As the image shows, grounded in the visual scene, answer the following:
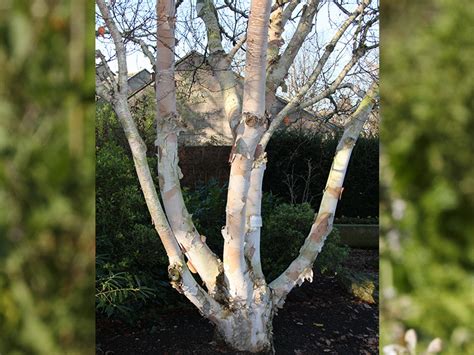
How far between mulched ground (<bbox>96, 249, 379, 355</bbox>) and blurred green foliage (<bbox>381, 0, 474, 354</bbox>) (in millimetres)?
1637

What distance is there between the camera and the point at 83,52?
1.32 meters

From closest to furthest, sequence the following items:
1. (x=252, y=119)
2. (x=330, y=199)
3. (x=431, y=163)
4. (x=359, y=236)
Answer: (x=431, y=163)
(x=252, y=119)
(x=330, y=199)
(x=359, y=236)

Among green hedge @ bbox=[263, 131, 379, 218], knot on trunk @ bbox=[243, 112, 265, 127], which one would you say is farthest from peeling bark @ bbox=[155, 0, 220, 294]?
green hedge @ bbox=[263, 131, 379, 218]

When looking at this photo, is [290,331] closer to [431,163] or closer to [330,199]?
[330,199]

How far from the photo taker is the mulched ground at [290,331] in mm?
2984

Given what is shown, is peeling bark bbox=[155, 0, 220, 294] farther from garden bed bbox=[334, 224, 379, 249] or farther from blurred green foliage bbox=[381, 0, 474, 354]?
garden bed bbox=[334, 224, 379, 249]

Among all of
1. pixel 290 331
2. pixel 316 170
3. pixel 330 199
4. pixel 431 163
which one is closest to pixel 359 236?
pixel 316 170

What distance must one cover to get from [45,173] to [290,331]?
2269 millimetres

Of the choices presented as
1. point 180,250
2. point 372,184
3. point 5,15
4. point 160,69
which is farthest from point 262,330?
point 372,184

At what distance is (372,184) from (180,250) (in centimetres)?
561

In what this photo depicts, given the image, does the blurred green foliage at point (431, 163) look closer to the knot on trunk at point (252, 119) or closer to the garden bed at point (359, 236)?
the knot on trunk at point (252, 119)

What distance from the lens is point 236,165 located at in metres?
2.51

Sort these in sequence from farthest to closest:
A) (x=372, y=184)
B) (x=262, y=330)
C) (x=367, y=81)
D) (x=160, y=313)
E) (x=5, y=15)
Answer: (x=372, y=184), (x=367, y=81), (x=160, y=313), (x=262, y=330), (x=5, y=15)

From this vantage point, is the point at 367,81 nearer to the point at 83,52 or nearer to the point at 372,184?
the point at 83,52
